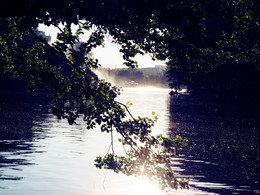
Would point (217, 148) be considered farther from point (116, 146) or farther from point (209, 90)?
point (209, 90)

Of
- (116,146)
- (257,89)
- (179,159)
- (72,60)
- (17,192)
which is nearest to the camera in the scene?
(72,60)

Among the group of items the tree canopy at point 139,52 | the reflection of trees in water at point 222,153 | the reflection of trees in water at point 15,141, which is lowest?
the reflection of trees in water at point 222,153

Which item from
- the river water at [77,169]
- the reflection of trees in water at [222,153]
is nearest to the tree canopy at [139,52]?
the river water at [77,169]

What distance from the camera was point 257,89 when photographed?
2800 inches

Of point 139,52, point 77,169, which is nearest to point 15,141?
point 77,169

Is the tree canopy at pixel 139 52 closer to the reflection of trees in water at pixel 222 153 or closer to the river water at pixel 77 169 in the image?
the river water at pixel 77 169

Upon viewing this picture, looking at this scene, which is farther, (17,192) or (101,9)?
(17,192)

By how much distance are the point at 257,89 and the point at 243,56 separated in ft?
212

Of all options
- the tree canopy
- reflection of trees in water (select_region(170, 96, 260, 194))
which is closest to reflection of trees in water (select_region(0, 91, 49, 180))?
the tree canopy

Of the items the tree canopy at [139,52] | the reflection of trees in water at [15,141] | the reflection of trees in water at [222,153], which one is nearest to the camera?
the tree canopy at [139,52]

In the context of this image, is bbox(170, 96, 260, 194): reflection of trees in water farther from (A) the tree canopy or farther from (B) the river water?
(A) the tree canopy

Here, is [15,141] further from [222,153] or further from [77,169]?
[222,153]

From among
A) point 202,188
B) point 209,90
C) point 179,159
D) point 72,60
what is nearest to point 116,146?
point 179,159

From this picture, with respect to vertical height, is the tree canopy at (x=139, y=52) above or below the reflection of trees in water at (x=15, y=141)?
above
